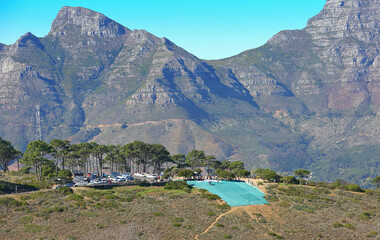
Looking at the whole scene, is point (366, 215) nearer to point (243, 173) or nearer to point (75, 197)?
point (243, 173)

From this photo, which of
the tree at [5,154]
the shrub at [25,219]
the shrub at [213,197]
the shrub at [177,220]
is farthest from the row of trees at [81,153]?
the shrub at [177,220]

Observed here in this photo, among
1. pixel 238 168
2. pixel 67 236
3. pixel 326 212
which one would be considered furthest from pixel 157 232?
pixel 238 168

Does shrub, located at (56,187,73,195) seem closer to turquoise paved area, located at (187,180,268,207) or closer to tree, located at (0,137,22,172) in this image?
turquoise paved area, located at (187,180,268,207)

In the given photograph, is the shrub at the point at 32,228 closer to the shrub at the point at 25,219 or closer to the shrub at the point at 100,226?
the shrub at the point at 25,219

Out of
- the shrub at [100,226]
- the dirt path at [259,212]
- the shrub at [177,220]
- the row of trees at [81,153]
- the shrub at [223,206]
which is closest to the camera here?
the shrub at [100,226]

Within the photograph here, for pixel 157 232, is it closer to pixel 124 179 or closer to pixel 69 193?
pixel 69 193

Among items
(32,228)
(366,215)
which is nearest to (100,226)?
(32,228)

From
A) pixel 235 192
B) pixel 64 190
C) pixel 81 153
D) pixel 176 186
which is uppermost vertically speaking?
pixel 81 153

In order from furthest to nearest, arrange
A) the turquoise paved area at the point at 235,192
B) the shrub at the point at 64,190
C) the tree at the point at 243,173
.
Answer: the tree at the point at 243,173
the turquoise paved area at the point at 235,192
the shrub at the point at 64,190
